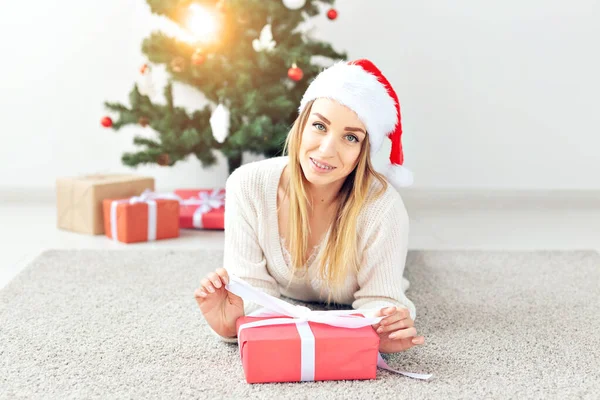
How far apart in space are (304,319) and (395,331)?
0.59ft

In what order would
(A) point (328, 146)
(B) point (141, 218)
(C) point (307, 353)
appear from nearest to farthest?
(C) point (307, 353) → (A) point (328, 146) → (B) point (141, 218)

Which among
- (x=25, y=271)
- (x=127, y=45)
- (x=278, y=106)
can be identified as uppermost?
(x=127, y=45)

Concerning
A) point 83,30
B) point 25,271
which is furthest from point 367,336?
point 83,30

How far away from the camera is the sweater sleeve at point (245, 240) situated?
146 centimetres

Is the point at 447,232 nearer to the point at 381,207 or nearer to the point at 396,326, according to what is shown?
the point at 381,207

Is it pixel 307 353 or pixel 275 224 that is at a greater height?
pixel 275 224

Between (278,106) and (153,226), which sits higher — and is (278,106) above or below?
above

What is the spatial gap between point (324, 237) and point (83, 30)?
177cm

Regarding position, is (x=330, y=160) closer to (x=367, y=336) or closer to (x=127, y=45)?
(x=367, y=336)

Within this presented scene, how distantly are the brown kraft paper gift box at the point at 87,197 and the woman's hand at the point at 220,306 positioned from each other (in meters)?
1.11

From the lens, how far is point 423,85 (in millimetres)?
2889

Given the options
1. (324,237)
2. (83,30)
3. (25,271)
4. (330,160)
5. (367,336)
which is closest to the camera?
(367,336)

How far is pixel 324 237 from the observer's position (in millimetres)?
1460

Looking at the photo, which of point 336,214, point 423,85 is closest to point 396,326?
point 336,214
